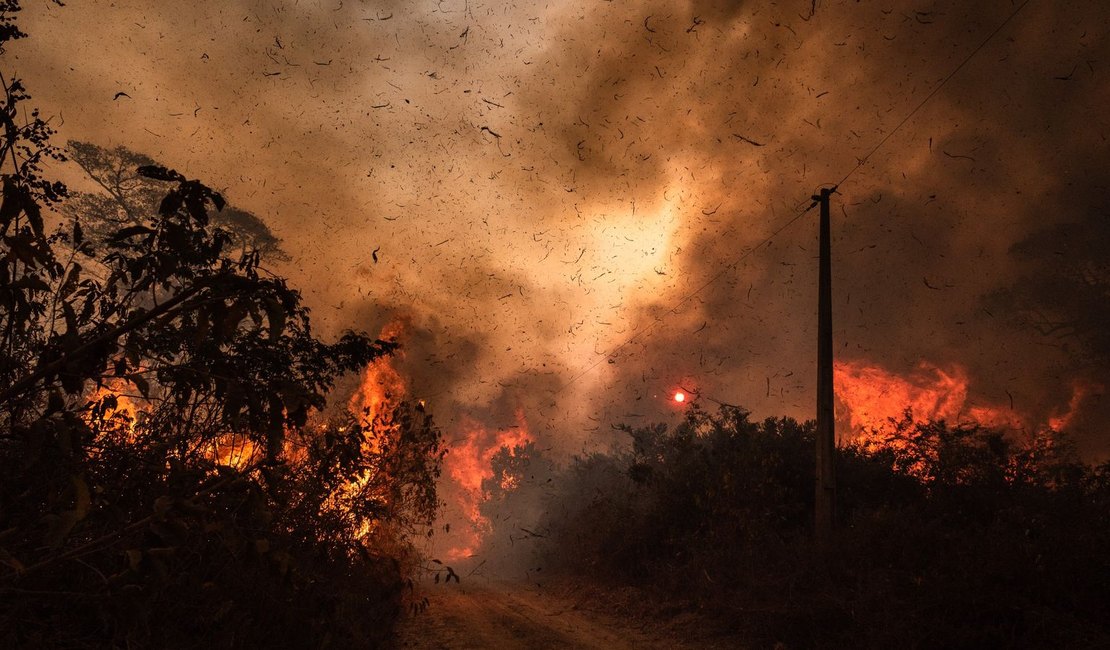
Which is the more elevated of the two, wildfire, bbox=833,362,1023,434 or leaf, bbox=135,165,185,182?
wildfire, bbox=833,362,1023,434

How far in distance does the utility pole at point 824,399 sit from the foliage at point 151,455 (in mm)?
9076

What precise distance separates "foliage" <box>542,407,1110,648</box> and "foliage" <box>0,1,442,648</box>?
7.51m

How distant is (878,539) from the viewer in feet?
34.4

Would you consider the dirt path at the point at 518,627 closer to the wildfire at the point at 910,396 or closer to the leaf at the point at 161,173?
the leaf at the point at 161,173

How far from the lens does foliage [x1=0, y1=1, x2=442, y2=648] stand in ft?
5.84

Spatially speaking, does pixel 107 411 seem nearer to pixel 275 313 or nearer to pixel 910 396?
pixel 275 313

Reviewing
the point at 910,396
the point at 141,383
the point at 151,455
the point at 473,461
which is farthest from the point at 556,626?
the point at 473,461

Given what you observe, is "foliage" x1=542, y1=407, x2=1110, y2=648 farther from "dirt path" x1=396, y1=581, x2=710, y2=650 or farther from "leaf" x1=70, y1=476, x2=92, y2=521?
"leaf" x1=70, y1=476, x2=92, y2=521

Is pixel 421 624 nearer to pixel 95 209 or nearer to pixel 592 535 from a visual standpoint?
pixel 592 535

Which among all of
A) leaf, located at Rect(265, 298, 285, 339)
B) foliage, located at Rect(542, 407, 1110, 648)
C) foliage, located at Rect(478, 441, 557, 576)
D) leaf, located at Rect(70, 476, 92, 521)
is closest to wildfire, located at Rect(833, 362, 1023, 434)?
foliage, located at Rect(542, 407, 1110, 648)

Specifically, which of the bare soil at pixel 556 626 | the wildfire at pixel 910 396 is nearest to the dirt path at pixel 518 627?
the bare soil at pixel 556 626

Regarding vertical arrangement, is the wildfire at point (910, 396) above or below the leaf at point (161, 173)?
above

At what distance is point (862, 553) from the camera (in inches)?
407

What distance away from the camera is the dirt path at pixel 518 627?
10.4m
